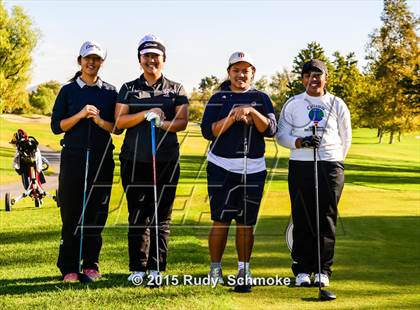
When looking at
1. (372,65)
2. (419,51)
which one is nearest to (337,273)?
(419,51)

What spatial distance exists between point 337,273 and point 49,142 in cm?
4841

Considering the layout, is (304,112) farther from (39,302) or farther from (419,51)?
(419,51)

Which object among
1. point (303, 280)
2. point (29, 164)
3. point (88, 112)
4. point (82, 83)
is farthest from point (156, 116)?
point (29, 164)

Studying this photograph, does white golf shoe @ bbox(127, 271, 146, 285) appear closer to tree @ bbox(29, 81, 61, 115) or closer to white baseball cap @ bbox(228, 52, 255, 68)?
white baseball cap @ bbox(228, 52, 255, 68)

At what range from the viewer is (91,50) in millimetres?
6086

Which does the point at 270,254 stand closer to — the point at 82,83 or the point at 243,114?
the point at 243,114

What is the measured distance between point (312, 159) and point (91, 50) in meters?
2.39

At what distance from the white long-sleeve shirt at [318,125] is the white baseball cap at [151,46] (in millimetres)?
1378

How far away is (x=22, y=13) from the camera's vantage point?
51.2m

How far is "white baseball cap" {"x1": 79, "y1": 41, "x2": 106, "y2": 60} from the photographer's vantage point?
6090mm

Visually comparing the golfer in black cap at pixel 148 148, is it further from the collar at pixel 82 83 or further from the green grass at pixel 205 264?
the green grass at pixel 205 264

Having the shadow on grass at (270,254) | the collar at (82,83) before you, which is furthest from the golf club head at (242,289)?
the collar at (82,83)

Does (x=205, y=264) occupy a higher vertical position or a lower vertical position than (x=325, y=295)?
lower

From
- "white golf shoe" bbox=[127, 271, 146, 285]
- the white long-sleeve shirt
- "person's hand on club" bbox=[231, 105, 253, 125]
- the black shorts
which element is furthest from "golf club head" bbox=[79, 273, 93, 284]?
the white long-sleeve shirt
